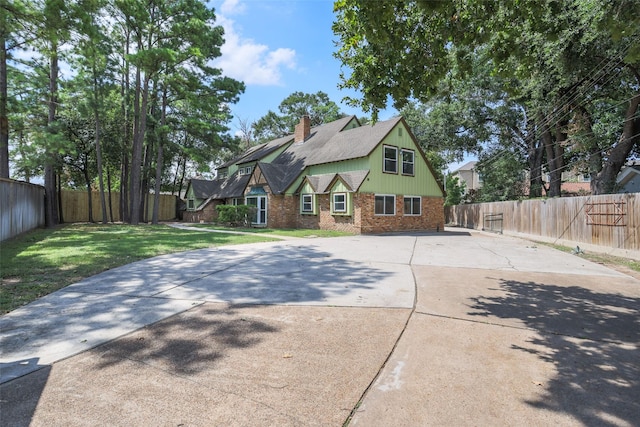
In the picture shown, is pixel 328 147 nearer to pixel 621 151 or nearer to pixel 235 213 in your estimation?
pixel 235 213

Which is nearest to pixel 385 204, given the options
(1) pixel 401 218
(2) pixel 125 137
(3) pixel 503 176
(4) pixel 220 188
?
(1) pixel 401 218

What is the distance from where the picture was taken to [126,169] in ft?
86.8

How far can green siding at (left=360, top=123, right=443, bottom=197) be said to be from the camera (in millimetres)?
19359

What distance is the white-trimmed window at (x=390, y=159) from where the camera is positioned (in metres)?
20.0

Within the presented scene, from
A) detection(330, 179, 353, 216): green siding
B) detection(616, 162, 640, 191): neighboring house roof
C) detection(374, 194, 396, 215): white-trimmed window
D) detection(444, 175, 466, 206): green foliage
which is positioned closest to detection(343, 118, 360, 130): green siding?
detection(330, 179, 353, 216): green siding

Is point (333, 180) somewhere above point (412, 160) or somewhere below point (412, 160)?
below

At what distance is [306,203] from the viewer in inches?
865

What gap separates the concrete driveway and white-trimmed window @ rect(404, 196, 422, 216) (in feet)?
49.2

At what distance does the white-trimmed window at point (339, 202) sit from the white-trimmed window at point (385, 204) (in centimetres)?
179

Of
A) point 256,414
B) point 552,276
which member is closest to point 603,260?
point 552,276

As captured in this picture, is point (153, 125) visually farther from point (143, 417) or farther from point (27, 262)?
point (143, 417)

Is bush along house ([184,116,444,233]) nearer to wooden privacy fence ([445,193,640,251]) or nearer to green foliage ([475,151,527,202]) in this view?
wooden privacy fence ([445,193,640,251])

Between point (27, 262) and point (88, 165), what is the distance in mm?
24726

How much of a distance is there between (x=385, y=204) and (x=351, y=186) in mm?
2651
